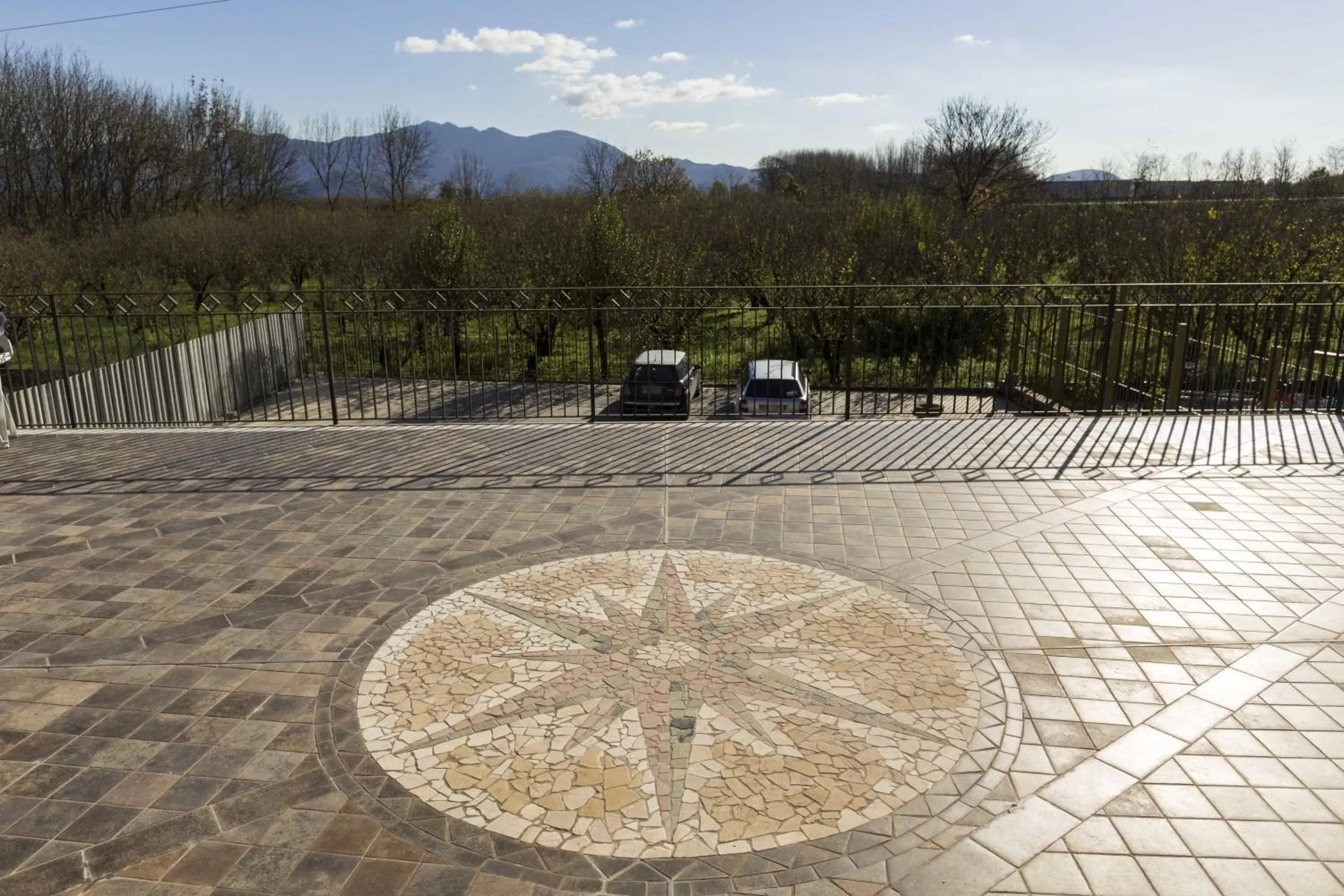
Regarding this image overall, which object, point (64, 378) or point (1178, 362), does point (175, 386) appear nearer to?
point (64, 378)

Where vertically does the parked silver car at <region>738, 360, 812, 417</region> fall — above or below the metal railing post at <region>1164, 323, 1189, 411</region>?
below

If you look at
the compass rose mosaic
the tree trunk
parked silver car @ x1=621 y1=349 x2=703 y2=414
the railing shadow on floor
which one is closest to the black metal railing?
the tree trunk

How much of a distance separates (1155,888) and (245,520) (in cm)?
653

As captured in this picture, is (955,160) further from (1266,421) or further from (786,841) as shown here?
(786,841)

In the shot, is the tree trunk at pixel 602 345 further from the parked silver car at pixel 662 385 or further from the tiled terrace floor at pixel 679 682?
the tiled terrace floor at pixel 679 682

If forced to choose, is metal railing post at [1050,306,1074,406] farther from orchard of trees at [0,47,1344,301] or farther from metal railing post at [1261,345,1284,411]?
orchard of trees at [0,47,1344,301]

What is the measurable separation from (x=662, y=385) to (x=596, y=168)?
4295cm

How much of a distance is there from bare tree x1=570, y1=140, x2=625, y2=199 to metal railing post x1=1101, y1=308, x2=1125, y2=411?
38.0 metres

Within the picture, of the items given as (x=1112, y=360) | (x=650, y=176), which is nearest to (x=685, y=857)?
(x=1112, y=360)

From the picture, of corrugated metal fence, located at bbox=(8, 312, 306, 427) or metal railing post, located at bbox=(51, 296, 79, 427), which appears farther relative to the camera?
corrugated metal fence, located at bbox=(8, 312, 306, 427)

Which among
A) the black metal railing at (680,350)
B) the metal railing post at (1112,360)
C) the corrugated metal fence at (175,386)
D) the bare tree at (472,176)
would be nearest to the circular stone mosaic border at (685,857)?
the black metal railing at (680,350)

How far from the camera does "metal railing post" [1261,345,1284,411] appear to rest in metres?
10.9

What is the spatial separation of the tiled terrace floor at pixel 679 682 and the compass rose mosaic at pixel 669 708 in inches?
0.8

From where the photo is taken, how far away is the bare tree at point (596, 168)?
4966cm
